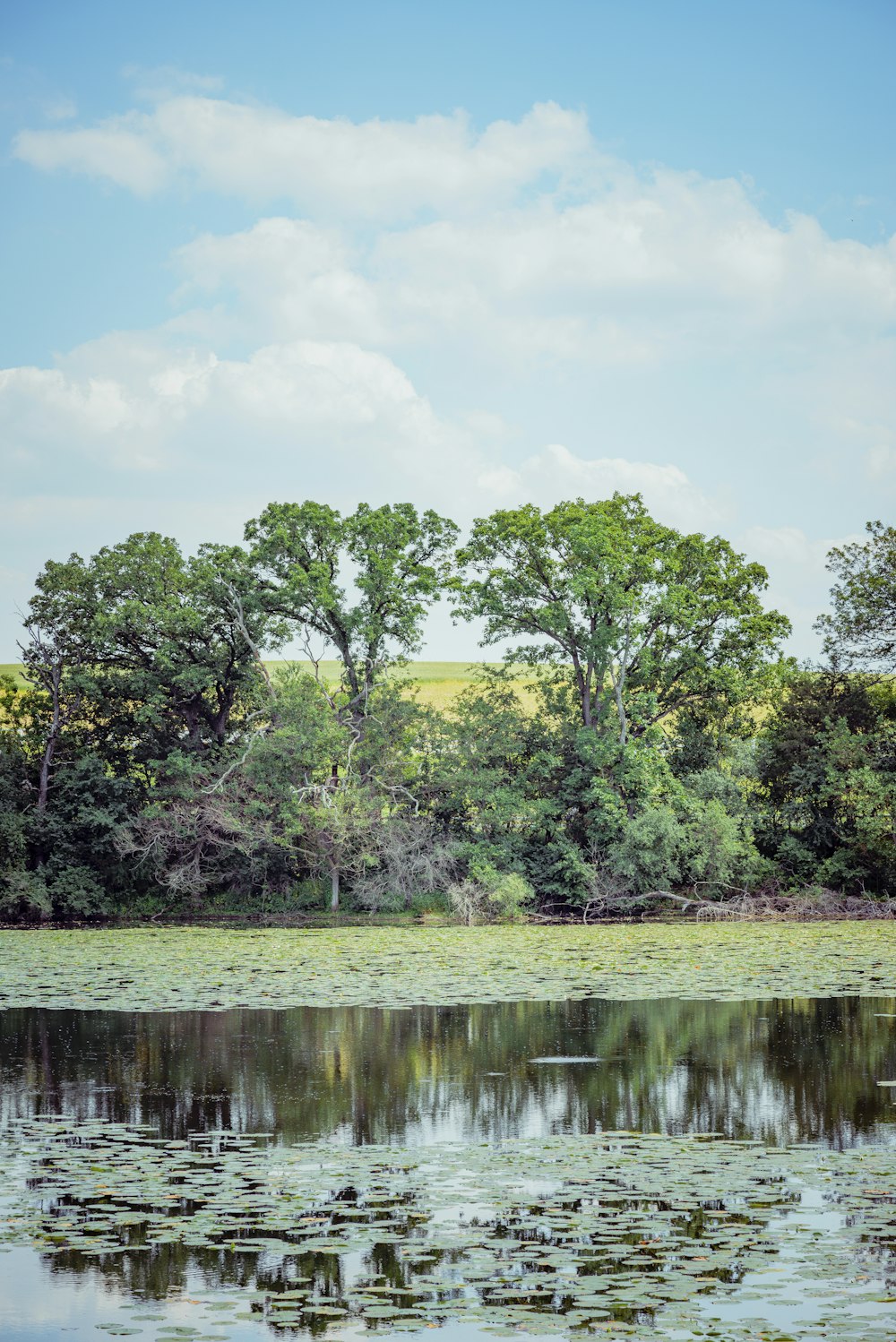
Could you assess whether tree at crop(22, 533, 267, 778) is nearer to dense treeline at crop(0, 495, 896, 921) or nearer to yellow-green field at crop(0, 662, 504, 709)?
dense treeline at crop(0, 495, 896, 921)

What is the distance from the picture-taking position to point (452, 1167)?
10.5 m

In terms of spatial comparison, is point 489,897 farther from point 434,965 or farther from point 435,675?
point 435,675

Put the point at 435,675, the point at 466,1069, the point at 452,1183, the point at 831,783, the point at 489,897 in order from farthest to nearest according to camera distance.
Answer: the point at 435,675 → the point at 831,783 → the point at 489,897 → the point at 466,1069 → the point at 452,1183

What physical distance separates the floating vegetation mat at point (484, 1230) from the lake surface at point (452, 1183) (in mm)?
24

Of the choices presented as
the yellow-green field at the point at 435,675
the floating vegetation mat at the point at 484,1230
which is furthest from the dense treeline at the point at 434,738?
the yellow-green field at the point at 435,675

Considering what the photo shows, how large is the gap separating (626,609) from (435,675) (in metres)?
58.2

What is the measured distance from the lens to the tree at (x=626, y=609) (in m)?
39.7

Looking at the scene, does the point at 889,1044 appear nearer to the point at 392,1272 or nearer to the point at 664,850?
the point at 392,1272

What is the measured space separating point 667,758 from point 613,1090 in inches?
1162

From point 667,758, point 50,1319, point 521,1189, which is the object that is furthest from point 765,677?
point 50,1319

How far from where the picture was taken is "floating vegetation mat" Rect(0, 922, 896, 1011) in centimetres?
2042

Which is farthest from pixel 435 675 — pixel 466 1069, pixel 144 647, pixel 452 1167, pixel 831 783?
pixel 452 1167

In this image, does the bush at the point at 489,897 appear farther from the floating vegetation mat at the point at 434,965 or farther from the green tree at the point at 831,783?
the green tree at the point at 831,783

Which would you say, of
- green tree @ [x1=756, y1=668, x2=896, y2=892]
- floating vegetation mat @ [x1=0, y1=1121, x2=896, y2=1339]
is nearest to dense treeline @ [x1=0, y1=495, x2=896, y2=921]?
green tree @ [x1=756, y1=668, x2=896, y2=892]
